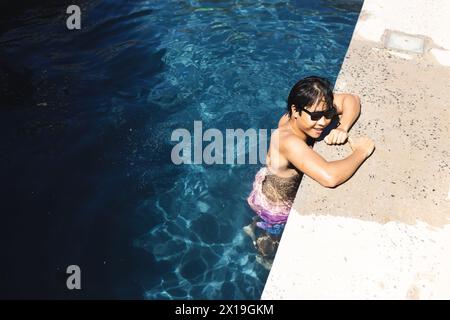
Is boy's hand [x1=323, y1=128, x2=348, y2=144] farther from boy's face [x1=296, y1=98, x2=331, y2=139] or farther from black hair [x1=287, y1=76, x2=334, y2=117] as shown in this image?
black hair [x1=287, y1=76, x2=334, y2=117]

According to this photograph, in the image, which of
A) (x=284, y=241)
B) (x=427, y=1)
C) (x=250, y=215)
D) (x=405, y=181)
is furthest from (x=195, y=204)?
(x=427, y=1)

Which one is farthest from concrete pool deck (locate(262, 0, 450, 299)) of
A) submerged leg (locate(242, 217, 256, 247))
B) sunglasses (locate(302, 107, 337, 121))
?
submerged leg (locate(242, 217, 256, 247))

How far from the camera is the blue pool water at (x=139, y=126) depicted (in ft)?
15.6

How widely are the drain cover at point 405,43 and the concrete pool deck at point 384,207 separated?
16 cm

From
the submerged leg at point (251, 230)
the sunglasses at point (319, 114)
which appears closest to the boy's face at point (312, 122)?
the sunglasses at point (319, 114)

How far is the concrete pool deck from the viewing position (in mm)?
2975

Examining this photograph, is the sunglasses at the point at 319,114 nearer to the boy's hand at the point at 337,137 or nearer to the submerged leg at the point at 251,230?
the boy's hand at the point at 337,137

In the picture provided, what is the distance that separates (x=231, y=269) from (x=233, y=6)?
6.55 metres

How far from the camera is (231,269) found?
186 inches

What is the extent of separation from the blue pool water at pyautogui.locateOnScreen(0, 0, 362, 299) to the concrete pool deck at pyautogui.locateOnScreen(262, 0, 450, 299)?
1.59 m

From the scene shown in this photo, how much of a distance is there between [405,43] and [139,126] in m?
4.24
